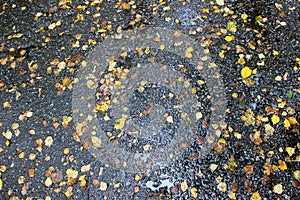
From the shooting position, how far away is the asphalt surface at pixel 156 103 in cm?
259

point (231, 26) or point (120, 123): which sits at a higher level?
point (231, 26)

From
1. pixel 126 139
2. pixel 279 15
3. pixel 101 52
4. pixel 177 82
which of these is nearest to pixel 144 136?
pixel 126 139

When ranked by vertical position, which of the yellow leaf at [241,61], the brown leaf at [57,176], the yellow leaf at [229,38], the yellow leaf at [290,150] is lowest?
the brown leaf at [57,176]

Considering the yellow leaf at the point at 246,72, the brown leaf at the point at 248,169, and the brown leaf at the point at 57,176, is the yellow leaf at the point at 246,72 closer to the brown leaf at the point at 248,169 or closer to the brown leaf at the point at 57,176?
the brown leaf at the point at 248,169

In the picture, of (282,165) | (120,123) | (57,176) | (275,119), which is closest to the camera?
(282,165)

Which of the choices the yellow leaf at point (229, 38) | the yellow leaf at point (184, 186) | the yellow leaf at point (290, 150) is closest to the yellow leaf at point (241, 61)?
the yellow leaf at point (229, 38)

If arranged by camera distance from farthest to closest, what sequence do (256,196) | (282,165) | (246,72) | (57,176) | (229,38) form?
1. (229,38)
2. (246,72)
3. (57,176)
4. (282,165)
5. (256,196)

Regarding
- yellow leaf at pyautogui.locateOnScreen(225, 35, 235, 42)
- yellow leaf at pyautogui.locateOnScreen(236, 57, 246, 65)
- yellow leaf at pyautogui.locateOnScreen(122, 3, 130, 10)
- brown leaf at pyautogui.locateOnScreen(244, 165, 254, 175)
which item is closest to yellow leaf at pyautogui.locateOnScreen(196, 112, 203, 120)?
brown leaf at pyautogui.locateOnScreen(244, 165, 254, 175)

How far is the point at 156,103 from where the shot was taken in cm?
302

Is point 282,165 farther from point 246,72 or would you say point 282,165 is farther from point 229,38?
point 229,38

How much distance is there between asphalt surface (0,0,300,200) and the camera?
8.49ft

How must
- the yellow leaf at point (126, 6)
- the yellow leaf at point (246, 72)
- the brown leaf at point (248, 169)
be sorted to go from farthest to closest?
the yellow leaf at point (126, 6) → the yellow leaf at point (246, 72) → the brown leaf at point (248, 169)

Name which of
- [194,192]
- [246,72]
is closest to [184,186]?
[194,192]

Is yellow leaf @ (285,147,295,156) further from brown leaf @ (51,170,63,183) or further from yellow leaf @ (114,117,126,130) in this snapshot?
brown leaf @ (51,170,63,183)
